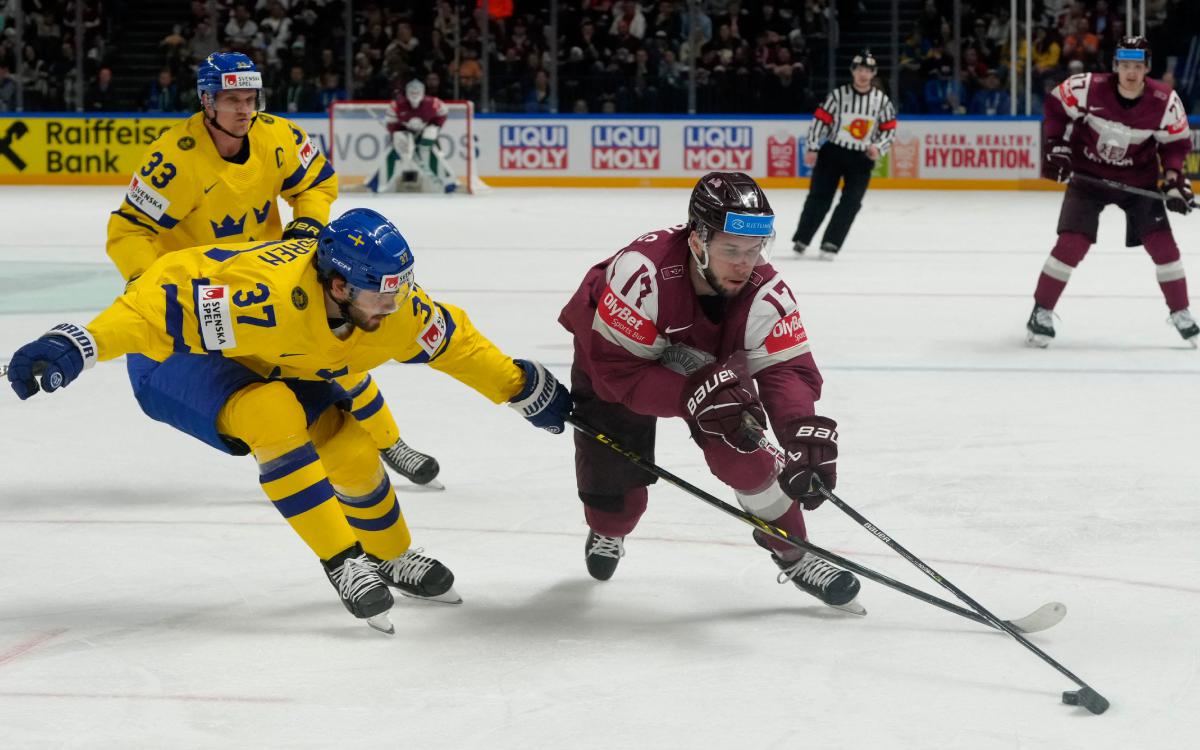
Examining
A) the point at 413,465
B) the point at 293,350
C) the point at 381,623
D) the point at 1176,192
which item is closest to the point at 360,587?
the point at 381,623

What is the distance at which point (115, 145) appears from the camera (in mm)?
16047

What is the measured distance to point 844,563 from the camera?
3.26 meters

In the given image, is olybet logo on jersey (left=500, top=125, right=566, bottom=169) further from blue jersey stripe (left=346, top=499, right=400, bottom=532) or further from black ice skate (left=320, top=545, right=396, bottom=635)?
black ice skate (left=320, top=545, right=396, bottom=635)

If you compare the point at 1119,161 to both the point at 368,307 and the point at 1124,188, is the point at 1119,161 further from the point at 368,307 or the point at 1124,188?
the point at 368,307

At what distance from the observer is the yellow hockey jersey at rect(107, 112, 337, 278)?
14.7ft

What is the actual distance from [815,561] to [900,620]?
22 cm

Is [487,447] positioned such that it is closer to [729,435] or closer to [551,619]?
[551,619]

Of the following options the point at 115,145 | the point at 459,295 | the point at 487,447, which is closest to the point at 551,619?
the point at 487,447

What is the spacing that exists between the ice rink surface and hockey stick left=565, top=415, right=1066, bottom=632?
0.04 metres

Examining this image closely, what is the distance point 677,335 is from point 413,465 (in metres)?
1.40

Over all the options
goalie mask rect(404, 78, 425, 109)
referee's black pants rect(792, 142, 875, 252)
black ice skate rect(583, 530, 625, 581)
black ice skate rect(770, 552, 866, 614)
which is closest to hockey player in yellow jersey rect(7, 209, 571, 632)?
black ice skate rect(583, 530, 625, 581)

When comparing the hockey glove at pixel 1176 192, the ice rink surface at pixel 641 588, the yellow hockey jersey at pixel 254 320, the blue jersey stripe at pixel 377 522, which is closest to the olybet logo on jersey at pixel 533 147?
the ice rink surface at pixel 641 588

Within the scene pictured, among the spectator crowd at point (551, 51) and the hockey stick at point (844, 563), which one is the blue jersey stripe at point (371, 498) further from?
the spectator crowd at point (551, 51)

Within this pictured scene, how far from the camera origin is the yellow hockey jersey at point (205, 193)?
4.49 metres
